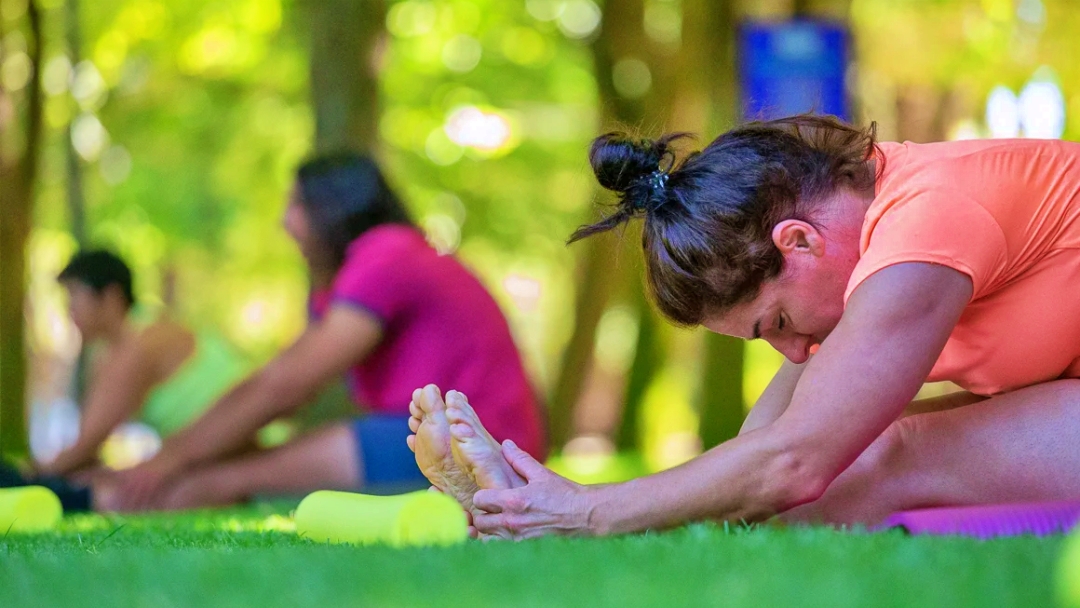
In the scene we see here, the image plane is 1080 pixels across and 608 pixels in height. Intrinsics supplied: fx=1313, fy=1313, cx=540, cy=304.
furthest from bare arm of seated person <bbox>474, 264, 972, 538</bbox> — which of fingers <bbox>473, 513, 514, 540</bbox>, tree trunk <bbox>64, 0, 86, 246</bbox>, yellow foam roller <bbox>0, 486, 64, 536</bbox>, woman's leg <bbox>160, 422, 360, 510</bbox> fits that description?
tree trunk <bbox>64, 0, 86, 246</bbox>

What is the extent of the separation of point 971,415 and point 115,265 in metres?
6.11

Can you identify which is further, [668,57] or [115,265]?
[668,57]

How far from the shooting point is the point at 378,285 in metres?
5.73

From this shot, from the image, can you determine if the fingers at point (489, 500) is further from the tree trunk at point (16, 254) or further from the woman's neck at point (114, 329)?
the tree trunk at point (16, 254)

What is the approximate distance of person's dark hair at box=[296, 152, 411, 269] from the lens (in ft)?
20.5

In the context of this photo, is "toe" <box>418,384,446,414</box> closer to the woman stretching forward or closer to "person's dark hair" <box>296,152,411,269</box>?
the woman stretching forward

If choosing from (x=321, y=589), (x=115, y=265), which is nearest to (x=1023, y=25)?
(x=115, y=265)

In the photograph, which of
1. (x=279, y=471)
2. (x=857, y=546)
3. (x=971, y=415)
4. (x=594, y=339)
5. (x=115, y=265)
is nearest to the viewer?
(x=857, y=546)

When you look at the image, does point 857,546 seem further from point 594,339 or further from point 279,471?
point 594,339

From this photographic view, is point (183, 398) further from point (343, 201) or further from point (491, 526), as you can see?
point (491, 526)

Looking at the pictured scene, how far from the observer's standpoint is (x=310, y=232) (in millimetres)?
6328

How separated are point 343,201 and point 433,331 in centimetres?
86

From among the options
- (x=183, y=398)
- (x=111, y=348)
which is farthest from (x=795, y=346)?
(x=183, y=398)

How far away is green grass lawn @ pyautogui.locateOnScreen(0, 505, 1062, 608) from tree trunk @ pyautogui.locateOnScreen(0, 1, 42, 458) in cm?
1077
